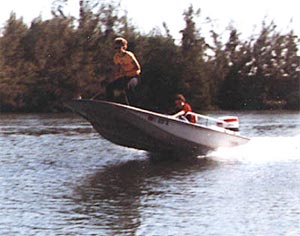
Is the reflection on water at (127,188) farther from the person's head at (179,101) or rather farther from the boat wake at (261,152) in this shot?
the person's head at (179,101)

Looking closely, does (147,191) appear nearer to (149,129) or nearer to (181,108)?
(149,129)

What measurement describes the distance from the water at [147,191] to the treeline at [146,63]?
3546 centimetres

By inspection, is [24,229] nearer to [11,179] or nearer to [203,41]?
[11,179]

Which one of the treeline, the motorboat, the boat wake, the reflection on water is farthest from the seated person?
the treeline

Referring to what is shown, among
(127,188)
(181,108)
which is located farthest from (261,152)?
(127,188)

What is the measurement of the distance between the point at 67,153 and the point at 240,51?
46.0 metres

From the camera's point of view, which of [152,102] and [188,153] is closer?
[188,153]

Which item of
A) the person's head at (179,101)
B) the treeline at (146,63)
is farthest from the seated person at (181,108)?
the treeline at (146,63)

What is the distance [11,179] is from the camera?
63.2 ft

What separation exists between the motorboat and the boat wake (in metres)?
0.62

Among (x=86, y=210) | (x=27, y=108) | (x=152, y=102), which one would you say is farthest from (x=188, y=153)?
(x=27, y=108)

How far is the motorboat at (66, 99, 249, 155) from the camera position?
848 inches

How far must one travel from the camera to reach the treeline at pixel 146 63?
6419 cm

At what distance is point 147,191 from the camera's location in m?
17.1
